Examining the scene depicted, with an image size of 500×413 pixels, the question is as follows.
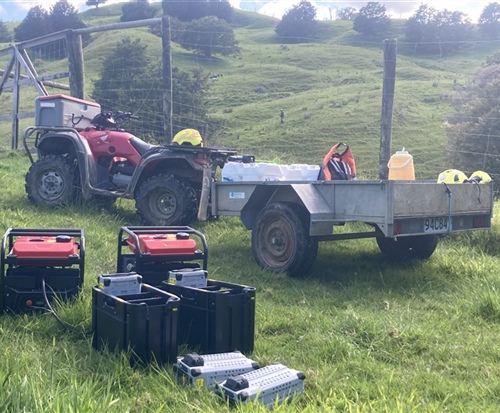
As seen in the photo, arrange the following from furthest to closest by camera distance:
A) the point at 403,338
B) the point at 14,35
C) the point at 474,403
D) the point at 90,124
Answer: the point at 14,35 → the point at 90,124 → the point at 403,338 → the point at 474,403

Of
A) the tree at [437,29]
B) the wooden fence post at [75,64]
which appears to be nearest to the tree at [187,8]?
the tree at [437,29]

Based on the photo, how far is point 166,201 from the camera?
26.5 feet

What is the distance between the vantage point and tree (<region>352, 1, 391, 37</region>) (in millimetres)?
65125

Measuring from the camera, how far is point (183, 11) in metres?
65.6

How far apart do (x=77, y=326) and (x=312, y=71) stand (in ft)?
133

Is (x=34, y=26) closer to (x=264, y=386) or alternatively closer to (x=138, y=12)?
(x=138, y=12)

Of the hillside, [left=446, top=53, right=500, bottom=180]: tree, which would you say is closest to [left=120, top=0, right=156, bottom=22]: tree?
the hillside

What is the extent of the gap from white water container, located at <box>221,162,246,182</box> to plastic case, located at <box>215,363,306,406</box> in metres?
3.75

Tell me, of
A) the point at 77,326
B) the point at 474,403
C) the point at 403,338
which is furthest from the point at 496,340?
the point at 77,326

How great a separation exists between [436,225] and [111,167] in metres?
4.79

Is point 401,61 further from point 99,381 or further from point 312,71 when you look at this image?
point 99,381

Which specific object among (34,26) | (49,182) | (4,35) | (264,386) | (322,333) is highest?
(34,26)

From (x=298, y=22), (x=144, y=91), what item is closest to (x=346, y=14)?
(x=298, y=22)

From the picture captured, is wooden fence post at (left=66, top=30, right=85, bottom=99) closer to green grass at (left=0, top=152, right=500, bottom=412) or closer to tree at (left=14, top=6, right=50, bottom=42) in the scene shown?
green grass at (left=0, top=152, right=500, bottom=412)
